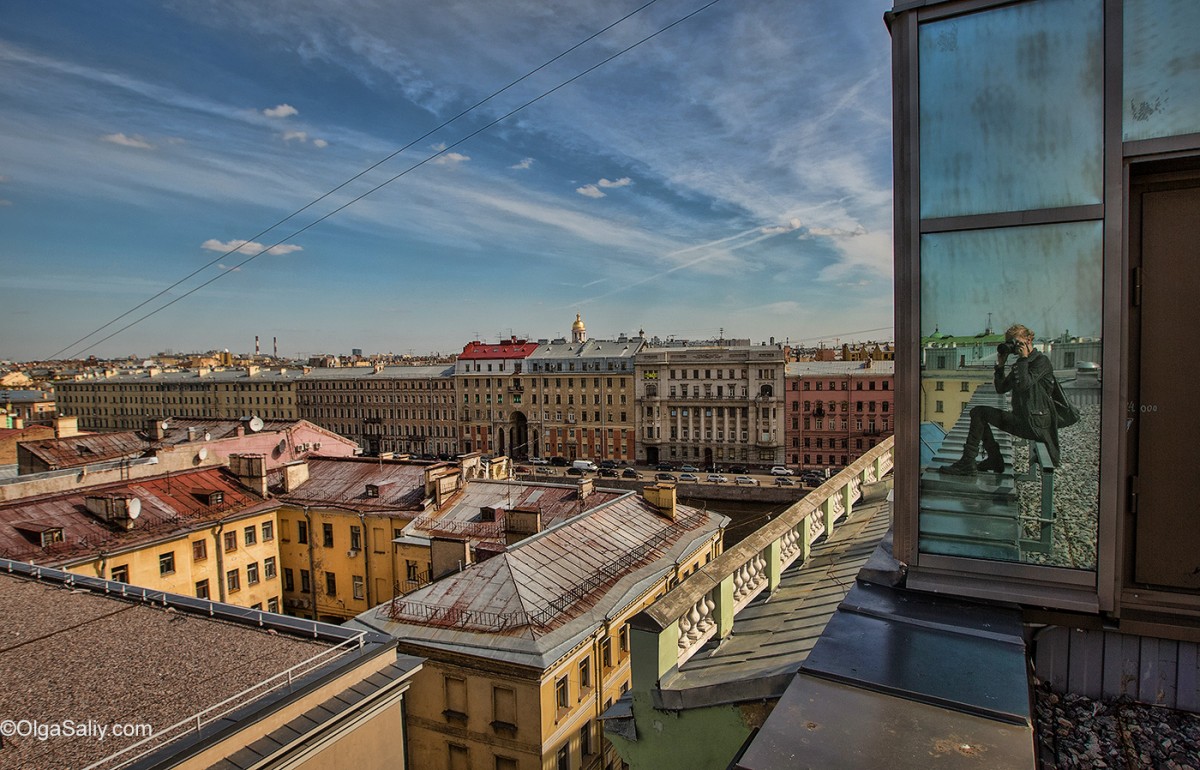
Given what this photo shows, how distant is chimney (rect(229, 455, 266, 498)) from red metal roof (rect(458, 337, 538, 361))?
126 feet

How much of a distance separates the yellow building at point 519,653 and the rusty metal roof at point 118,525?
928cm

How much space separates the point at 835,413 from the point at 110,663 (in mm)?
48678

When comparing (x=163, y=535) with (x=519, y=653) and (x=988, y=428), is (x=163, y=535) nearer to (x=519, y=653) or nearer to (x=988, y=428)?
(x=519, y=653)

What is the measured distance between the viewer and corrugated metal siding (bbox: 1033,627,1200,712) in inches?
109

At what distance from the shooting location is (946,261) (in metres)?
3.08

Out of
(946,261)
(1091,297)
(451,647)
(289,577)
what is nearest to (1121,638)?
(1091,297)

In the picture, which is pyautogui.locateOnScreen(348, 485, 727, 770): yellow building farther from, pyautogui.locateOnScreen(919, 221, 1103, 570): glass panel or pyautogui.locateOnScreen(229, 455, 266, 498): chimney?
pyautogui.locateOnScreen(229, 455, 266, 498): chimney

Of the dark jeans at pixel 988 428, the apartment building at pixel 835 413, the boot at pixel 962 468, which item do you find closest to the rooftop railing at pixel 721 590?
the boot at pixel 962 468

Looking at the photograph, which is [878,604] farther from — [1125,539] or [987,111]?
[987,111]

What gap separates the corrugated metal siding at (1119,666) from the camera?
2.76 m

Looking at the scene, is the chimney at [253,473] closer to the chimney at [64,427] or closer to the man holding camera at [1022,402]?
the chimney at [64,427]

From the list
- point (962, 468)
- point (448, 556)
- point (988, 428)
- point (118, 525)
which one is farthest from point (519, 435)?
point (988, 428)

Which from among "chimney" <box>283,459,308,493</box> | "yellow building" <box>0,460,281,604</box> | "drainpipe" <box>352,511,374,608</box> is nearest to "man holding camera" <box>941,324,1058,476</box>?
"yellow building" <box>0,460,281,604</box>

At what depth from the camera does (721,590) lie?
368 cm
